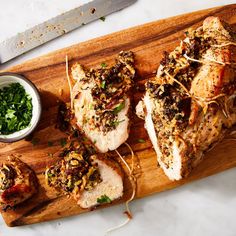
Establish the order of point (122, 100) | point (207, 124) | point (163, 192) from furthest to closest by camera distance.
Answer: point (163, 192) → point (122, 100) → point (207, 124)

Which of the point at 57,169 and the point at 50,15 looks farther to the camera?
the point at 50,15

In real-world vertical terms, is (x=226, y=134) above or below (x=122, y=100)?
below

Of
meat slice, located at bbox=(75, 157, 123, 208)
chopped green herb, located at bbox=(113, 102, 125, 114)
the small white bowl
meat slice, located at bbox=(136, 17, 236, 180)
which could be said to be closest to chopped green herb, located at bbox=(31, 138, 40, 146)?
the small white bowl

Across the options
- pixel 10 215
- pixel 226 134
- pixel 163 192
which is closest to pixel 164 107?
pixel 226 134

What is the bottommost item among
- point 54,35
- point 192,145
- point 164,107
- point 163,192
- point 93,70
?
point 163,192

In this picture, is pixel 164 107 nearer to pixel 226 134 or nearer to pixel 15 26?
pixel 226 134

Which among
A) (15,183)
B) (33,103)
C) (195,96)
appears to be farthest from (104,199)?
(195,96)

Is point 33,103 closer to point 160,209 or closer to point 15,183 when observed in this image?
point 15,183

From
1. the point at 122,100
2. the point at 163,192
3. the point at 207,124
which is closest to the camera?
the point at 207,124
